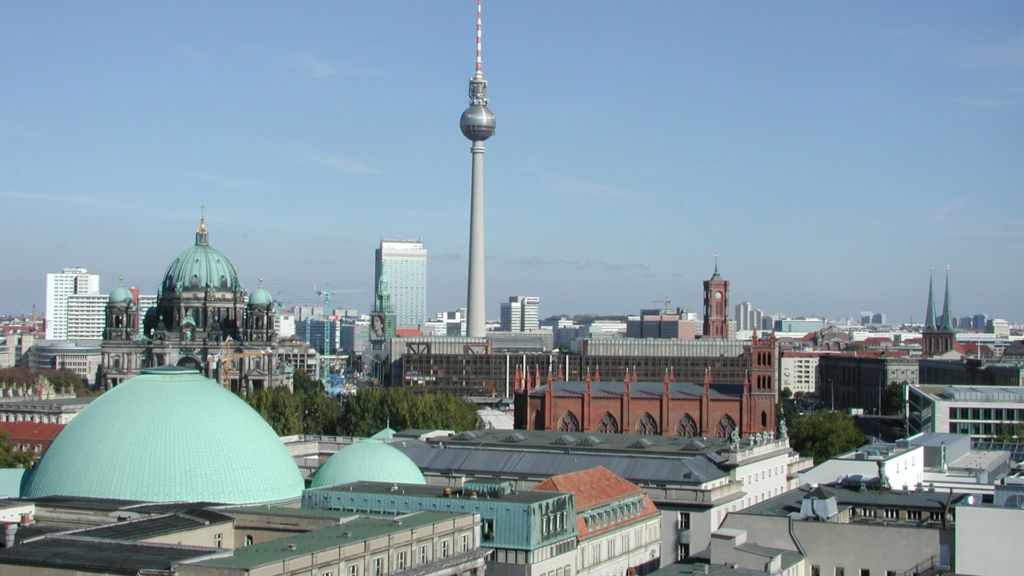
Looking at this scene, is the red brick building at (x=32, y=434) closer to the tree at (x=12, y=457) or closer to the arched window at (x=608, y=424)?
the tree at (x=12, y=457)

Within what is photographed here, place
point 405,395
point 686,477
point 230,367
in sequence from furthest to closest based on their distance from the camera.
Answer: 1. point 230,367
2. point 405,395
3. point 686,477

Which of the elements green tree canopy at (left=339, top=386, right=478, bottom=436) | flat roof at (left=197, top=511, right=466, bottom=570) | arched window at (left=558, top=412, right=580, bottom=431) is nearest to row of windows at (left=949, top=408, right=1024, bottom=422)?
arched window at (left=558, top=412, right=580, bottom=431)

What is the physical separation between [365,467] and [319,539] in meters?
19.3

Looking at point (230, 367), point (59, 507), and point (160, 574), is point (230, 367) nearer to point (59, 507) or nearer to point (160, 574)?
point (59, 507)

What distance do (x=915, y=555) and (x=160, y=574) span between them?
32.4m

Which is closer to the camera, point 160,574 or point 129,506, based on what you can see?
point 160,574

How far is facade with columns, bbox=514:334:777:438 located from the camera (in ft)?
404

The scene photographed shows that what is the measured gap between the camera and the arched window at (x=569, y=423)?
127312 mm

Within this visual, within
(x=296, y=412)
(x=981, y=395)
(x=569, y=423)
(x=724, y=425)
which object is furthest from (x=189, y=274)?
(x=981, y=395)

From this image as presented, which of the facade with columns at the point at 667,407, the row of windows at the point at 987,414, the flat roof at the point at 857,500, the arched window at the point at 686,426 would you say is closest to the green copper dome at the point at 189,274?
the facade with columns at the point at 667,407

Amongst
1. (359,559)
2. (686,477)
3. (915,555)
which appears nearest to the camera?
(359,559)

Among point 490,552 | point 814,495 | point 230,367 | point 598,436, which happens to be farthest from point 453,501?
point 230,367

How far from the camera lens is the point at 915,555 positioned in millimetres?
58062

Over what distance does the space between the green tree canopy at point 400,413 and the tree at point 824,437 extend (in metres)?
35.3
